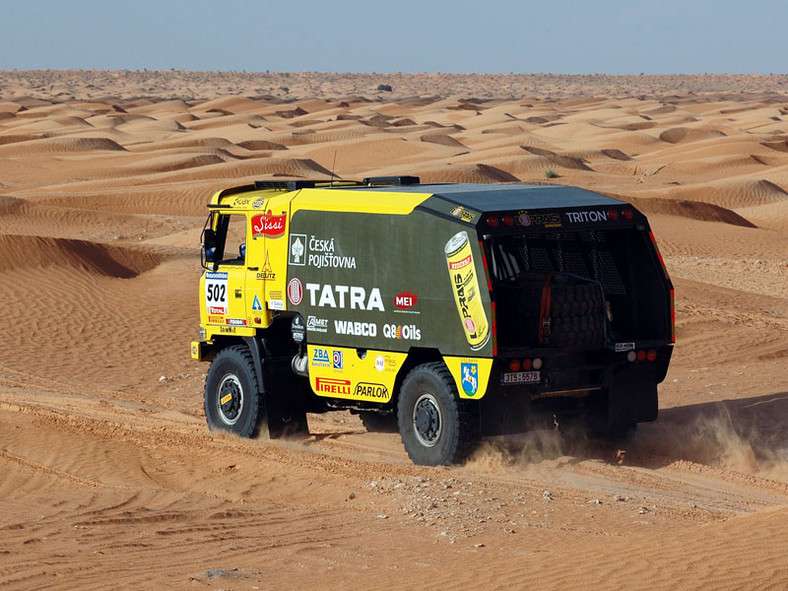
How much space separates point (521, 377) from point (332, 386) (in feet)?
7.36

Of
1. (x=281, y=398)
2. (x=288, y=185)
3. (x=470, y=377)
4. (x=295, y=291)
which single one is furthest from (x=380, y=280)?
(x=281, y=398)

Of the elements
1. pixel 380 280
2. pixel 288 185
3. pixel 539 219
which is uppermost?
pixel 288 185

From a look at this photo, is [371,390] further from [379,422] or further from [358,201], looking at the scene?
[358,201]

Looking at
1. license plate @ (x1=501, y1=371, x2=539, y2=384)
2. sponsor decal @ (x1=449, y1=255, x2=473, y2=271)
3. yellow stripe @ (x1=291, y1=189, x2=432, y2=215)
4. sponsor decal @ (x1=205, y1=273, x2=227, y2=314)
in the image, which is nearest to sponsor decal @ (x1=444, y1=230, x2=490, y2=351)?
sponsor decal @ (x1=449, y1=255, x2=473, y2=271)

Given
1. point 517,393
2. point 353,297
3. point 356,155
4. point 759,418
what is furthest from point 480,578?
point 356,155

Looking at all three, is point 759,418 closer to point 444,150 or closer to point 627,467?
point 627,467

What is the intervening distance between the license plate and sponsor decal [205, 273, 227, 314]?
377 centimetres

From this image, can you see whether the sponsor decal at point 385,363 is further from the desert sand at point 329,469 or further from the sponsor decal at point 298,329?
the sponsor decal at point 298,329

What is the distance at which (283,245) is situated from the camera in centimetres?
1323

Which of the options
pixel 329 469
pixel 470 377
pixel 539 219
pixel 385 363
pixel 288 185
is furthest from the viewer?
pixel 288 185

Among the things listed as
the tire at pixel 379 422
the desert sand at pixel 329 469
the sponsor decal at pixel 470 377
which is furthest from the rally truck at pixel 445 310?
the desert sand at pixel 329 469

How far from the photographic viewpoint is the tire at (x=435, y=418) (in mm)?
11867

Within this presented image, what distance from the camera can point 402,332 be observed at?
40.1ft

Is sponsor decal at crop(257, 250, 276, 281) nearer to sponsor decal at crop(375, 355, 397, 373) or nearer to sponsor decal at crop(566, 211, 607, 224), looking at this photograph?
A: sponsor decal at crop(375, 355, 397, 373)
